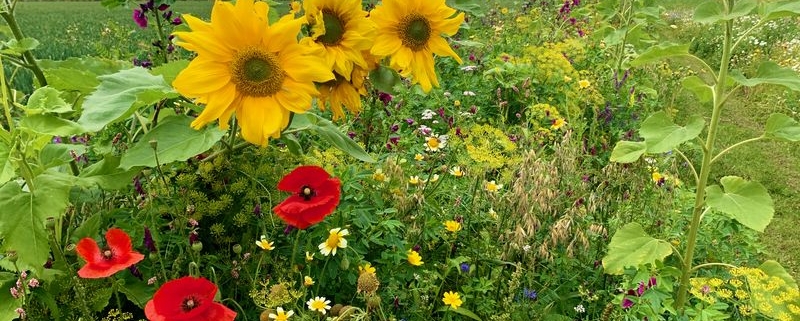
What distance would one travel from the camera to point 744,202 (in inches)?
87.9

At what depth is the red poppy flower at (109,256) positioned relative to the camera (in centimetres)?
144

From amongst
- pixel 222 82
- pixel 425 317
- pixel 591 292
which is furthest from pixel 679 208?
pixel 222 82

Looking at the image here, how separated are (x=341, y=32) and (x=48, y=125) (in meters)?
0.73

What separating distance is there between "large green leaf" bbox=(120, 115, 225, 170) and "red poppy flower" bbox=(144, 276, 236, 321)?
1.01ft

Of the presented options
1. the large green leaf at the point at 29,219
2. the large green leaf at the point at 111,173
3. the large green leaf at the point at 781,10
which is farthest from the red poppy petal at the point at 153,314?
the large green leaf at the point at 781,10

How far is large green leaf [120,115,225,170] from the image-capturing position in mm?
1554

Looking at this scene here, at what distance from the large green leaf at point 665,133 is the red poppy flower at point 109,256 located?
1.73 metres

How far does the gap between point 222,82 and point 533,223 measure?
1.31 meters

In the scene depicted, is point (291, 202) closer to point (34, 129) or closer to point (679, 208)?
point (34, 129)

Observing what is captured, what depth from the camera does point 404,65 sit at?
158cm

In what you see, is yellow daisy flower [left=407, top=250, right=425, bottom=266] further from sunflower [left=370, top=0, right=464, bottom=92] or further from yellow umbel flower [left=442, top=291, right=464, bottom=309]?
sunflower [left=370, top=0, right=464, bottom=92]

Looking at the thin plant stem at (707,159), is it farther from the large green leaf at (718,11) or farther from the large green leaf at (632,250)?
the large green leaf at (632,250)

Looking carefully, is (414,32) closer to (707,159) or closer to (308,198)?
(308,198)

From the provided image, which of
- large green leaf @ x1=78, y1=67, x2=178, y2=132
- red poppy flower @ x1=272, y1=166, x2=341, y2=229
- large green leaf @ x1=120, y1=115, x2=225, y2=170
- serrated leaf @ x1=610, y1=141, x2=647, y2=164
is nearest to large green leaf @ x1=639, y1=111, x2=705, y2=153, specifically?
serrated leaf @ x1=610, y1=141, x2=647, y2=164
